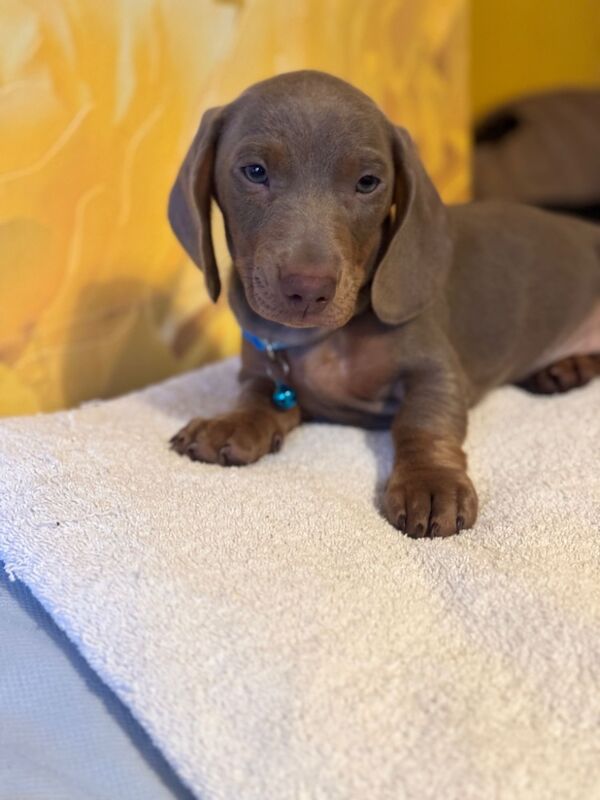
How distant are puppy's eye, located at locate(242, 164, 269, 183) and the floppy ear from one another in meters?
0.19

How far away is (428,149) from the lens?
3.78m

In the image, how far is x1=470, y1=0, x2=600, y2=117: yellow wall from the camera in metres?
4.45

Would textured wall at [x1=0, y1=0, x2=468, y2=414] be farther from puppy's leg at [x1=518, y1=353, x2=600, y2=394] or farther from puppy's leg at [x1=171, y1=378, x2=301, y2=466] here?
puppy's leg at [x1=518, y1=353, x2=600, y2=394]

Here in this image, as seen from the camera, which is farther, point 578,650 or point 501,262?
point 501,262

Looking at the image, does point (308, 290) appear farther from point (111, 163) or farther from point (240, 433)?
point (111, 163)

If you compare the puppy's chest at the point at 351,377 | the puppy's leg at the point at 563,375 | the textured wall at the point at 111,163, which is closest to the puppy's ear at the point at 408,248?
the puppy's chest at the point at 351,377

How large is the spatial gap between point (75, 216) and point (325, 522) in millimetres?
1316

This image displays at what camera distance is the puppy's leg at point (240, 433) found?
7.14ft

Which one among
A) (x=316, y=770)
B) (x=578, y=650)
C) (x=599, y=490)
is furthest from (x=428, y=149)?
(x=316, y=770)

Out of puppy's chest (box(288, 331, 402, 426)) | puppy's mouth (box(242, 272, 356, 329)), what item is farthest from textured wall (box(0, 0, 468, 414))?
puppy's mouth (box(242, 272, 356, 329))

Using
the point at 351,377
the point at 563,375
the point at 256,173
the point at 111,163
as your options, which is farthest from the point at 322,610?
the point at 111,163

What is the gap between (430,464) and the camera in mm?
2018

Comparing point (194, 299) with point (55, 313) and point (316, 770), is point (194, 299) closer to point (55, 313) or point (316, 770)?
point (55, 313)

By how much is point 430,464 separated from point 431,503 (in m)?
0.16
